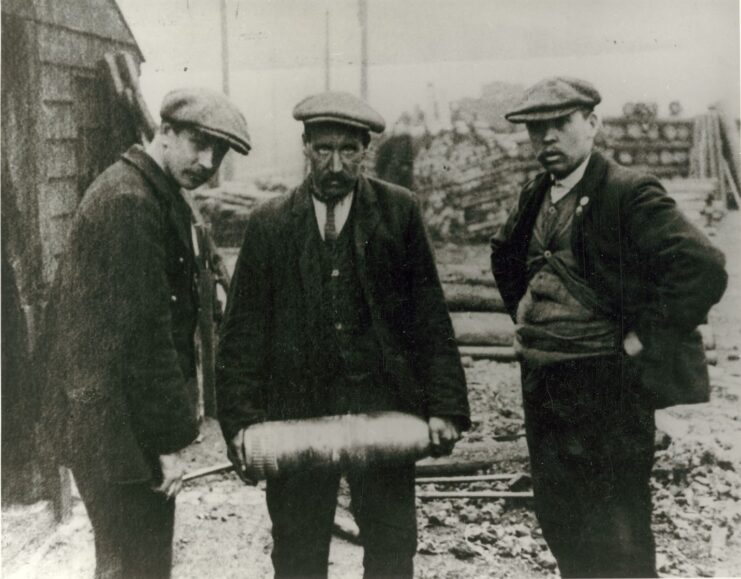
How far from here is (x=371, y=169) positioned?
5.26 meters

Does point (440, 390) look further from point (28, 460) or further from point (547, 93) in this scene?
point (28, 460)

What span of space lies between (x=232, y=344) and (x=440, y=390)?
32.4 inches

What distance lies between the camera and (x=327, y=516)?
2850 millimetres

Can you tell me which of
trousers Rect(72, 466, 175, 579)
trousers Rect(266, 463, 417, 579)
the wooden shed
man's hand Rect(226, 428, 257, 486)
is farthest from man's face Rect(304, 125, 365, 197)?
the wooden shed

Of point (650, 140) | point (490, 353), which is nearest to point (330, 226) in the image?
point (650, 140)

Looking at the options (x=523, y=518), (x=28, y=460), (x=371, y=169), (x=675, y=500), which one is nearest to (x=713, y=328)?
(x=675, y=500)

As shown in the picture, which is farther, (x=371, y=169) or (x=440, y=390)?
(x=371, y=169)

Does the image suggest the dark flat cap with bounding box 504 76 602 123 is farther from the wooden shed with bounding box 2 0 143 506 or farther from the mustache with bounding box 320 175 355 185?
the wooden shed with bounding box 2 0 143 506

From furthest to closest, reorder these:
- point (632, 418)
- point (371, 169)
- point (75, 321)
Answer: point (371, 169) < point (632, 418) < point (75, 321)

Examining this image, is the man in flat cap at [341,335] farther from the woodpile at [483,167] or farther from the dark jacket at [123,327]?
the woodpile at [483,167]

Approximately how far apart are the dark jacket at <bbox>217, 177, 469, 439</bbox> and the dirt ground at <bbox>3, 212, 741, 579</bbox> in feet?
3.68

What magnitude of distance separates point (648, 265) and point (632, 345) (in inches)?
12.3

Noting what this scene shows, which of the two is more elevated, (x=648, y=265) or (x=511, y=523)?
(x=648, y=265)

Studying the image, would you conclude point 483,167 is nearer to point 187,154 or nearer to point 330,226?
point 330,226
